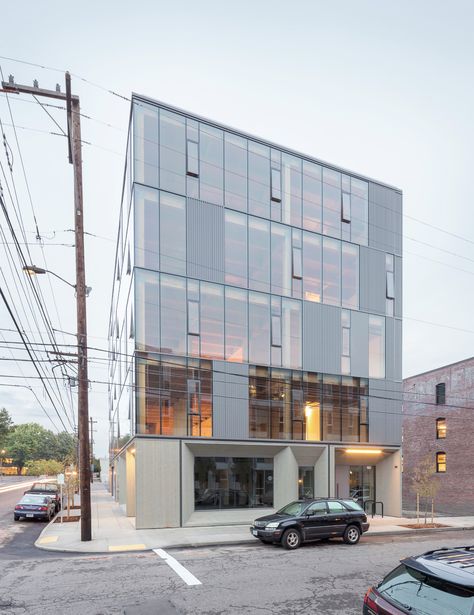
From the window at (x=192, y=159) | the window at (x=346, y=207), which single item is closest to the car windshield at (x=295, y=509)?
the window at (x=192, y=159)

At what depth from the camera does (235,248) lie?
2431cm

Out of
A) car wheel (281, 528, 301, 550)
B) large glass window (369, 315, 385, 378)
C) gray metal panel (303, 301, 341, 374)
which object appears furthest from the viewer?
large glass window (369, 315, 385, 378)

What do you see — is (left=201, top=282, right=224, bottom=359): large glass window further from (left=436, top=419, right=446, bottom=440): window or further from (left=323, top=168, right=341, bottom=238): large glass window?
(left=436, top=419, right=446, bottom=440): window

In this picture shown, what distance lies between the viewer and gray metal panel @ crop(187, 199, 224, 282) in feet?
75.8

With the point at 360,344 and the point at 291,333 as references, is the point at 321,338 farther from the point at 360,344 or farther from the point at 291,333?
the point at 360,344

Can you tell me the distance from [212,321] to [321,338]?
6184mm

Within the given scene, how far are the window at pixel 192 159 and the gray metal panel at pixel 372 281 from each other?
1029cm

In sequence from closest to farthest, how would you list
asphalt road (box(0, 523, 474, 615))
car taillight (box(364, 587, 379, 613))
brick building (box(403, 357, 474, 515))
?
car taillight (box(364, 587, 379, 613)) → asphalt road (box(0, 523, 474, 615)) → brick building (box(403, 357, 474, 515))

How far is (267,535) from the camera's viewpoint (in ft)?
50.3

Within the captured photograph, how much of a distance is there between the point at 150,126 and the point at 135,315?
331 inches

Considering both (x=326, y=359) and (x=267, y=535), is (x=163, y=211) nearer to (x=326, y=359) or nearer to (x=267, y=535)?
(x=326, y=359)

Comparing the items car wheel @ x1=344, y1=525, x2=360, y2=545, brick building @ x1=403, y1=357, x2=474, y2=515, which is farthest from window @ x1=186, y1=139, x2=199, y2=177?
brick building @ x1=403, y1=357, x2=474, y2=515

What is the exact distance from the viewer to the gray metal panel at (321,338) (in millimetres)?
25547

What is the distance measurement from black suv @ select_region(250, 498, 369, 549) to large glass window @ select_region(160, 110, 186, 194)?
14248 millimetres
